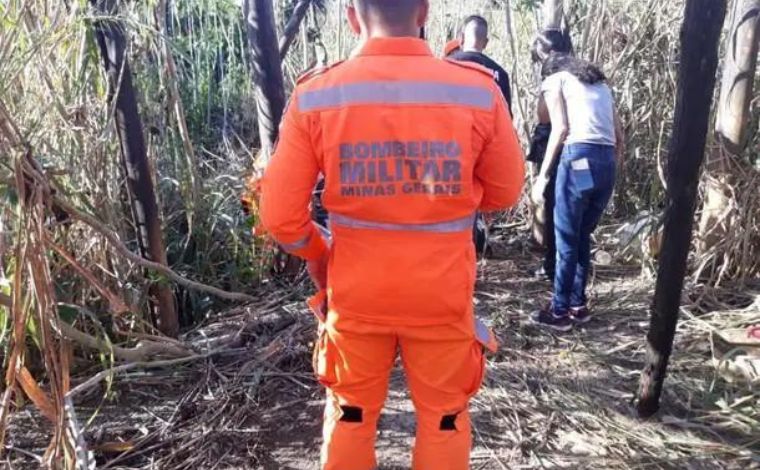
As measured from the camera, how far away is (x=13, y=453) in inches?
96.8

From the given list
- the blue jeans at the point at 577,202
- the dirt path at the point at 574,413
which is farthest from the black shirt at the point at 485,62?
the dirt path at the point at 574,413

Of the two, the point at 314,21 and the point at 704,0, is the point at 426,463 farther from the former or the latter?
the point at 314,21

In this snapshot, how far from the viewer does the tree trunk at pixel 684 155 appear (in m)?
2.14

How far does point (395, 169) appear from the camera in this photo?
5.72 feet

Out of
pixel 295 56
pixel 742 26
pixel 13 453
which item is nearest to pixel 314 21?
pixel 295 56

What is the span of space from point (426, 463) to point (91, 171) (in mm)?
1978

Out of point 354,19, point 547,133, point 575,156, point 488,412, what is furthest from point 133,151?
point 547,133

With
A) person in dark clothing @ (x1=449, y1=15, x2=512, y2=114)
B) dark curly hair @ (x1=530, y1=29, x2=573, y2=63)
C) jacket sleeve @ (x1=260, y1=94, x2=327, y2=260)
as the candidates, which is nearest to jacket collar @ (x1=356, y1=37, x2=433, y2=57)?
jacket sleeve @ (x1=260, y1=94, x2=327, y2=260)

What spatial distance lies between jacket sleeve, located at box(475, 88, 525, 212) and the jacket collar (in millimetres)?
279

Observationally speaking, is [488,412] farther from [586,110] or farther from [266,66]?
[266,66]

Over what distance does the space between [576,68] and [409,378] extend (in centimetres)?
239

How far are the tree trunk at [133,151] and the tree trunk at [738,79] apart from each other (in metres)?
3.49

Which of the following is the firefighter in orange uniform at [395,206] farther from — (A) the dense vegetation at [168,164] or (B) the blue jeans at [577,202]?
(B) the blue jeans at [577,202]

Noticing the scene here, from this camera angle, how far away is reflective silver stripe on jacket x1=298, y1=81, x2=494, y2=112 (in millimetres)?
1703
